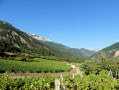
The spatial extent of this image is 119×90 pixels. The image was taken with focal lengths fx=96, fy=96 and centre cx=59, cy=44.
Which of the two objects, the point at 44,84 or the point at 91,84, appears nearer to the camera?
the point at 44,84

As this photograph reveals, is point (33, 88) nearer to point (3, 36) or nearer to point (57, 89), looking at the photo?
point (57, 89)

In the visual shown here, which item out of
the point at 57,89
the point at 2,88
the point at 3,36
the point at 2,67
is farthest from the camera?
the point at 3,36

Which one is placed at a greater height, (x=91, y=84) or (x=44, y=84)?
(x=44, y=84)

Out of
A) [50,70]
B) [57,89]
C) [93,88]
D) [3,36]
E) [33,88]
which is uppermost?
[3,36]

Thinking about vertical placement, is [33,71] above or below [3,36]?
below

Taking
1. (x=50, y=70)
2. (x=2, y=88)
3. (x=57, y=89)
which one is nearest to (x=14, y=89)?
(x=2, y=88)

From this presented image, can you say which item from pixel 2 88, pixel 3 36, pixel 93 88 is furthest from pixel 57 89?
pixel 3 36

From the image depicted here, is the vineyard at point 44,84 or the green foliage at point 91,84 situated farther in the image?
the green foliage at point 91,84

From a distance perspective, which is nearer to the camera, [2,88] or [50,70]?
[2,88]

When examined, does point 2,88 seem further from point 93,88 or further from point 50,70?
point 50,70

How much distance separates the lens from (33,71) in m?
28.7

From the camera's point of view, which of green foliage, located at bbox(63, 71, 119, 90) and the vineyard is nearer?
the vineyard

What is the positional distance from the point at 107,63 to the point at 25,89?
1983 cm

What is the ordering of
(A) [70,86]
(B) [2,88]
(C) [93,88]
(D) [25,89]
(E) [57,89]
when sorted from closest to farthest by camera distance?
(E) [57,89] → (B) [2,88] → (D) [25,89] → (A) [70,86] → (C) [93,88]
